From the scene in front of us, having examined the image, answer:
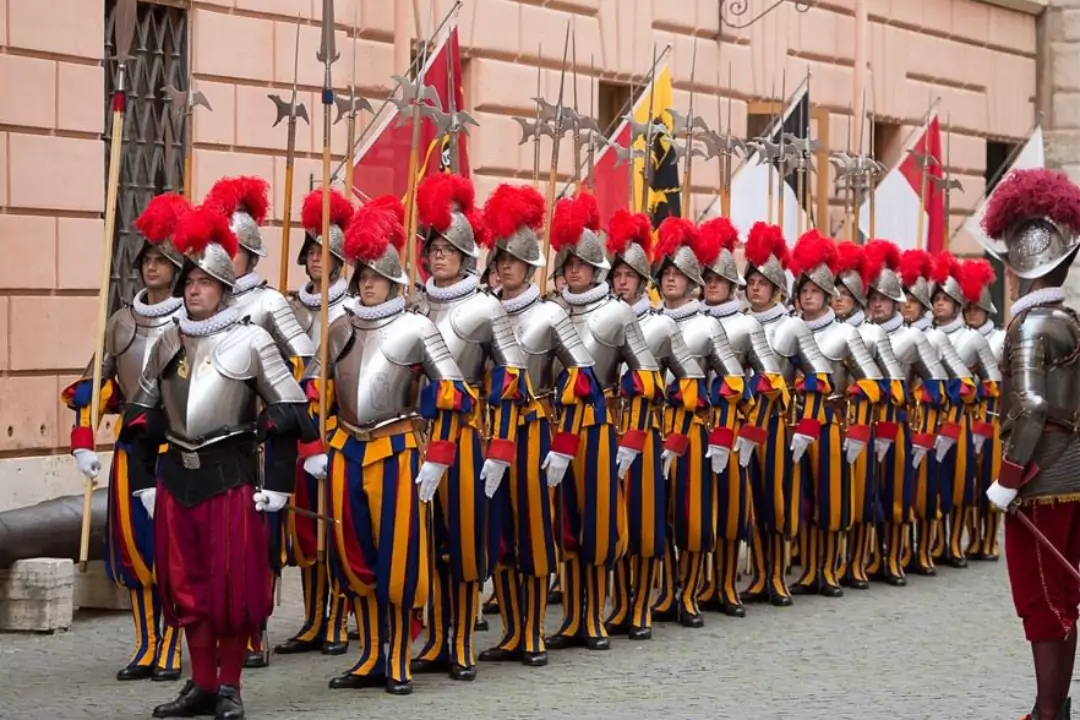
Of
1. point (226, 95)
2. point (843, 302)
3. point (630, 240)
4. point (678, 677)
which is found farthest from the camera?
point (226, 95)

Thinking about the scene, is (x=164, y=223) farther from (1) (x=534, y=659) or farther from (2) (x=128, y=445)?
(1) (x=534, y=659)

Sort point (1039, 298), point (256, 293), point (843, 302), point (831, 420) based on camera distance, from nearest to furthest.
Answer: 1. point (1039, 298)
2. point (256, 293)
3. point (831, 420)
4. point (843, 302)

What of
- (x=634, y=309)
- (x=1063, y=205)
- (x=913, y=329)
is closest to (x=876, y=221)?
(x=913, y=329)

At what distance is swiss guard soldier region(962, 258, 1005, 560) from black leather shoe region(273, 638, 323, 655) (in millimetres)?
5460

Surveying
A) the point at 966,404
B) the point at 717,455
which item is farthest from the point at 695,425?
the point at 966,404

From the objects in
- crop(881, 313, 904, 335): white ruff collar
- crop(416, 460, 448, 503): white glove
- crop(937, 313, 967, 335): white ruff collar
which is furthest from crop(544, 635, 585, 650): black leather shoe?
crop(937, 313, 967, 335): white ruff collar

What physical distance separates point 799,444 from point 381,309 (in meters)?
3.81

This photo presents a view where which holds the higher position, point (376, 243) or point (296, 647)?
point (376, 243)

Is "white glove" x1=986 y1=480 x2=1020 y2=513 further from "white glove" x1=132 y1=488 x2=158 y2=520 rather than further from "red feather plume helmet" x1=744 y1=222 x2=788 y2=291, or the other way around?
"red feather plume helmet" x1=744 y1=222 x2=788 y2=291

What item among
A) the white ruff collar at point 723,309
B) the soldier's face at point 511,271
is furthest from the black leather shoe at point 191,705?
the white ruff collar at point 723,309

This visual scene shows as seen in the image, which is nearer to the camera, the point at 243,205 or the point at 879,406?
the point at 243,205

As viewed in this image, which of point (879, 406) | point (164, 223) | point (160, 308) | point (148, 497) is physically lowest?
point (148, 497)

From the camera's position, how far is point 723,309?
1245cm

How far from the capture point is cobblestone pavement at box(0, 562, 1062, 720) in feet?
30.6
